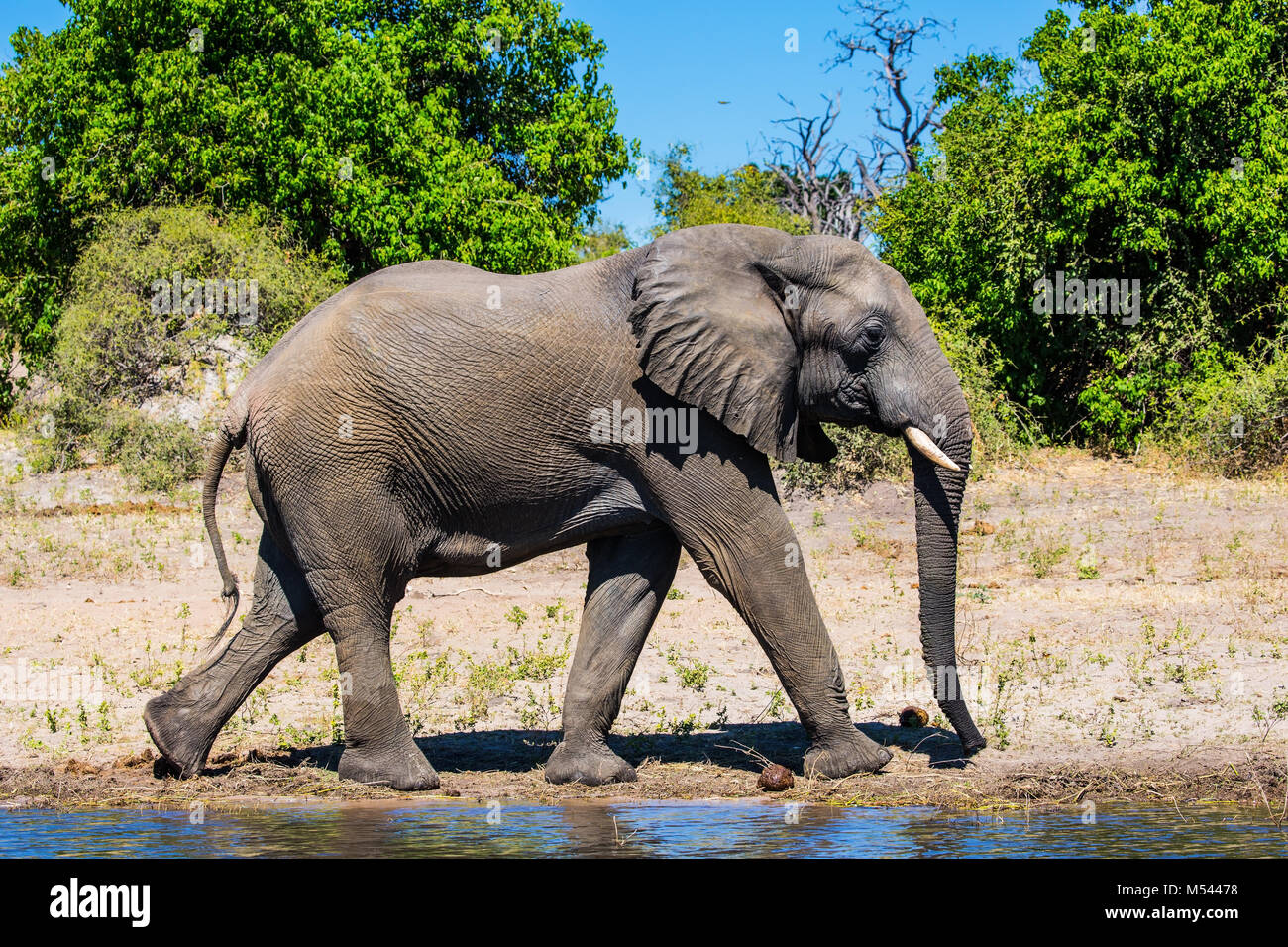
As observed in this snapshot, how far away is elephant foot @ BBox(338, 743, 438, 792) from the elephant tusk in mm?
3183

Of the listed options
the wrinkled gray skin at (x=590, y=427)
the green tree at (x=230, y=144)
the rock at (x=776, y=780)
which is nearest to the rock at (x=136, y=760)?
the wrinkled gray skin at (x=590, y=427)

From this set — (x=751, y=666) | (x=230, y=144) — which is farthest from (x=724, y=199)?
(x=751, y=666)

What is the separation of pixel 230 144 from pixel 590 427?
1857cm

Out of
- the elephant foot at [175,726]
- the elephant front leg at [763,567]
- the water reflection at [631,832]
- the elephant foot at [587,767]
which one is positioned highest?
the elephant front leg at [763,567]

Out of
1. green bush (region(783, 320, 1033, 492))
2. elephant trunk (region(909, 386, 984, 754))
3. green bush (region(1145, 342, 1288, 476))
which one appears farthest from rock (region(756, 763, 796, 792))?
green bush (region(1145, 342, 1288, 476))

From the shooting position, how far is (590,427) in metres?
7.93

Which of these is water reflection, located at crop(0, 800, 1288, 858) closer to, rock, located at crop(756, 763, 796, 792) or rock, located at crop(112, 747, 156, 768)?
rock, located at crop(756, 763, 796, 792)

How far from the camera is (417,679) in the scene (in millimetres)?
10734

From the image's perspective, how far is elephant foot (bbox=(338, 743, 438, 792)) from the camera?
26.7ft

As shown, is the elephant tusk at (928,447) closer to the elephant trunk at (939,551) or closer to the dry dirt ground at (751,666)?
the elephant trunk at (939,551)

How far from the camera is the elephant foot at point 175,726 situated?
27.3 ft

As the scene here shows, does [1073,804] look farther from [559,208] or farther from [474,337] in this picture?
[559,208]

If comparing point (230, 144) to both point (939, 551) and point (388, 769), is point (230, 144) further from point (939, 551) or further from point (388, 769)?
point (939, 551)

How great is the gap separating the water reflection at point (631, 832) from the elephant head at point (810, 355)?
98cm
